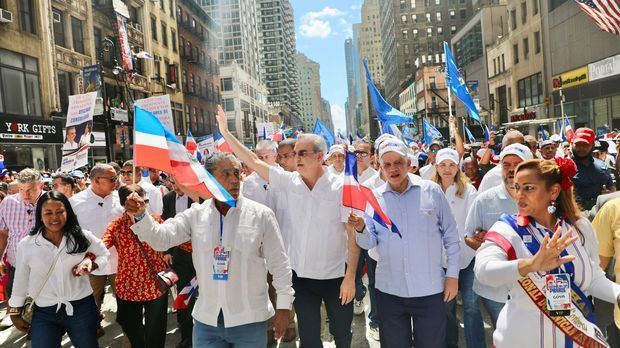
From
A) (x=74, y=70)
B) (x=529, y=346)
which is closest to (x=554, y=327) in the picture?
(x=529, y=346)

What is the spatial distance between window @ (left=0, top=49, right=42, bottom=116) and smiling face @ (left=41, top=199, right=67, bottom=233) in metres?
19.7

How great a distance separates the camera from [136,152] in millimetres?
3605

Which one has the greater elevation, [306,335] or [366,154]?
[366,154]

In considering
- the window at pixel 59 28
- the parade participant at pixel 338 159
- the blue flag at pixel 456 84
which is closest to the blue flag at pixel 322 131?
the blue flag at pixel 456 84

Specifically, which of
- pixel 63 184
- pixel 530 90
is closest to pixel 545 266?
pixel 63 184

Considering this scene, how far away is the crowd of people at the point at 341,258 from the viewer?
8.32 feet

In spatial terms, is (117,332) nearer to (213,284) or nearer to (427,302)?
(213,284)

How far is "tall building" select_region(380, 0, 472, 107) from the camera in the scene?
94.9 metres

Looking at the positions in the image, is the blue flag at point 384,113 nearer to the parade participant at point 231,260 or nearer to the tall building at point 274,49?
the parade participant at point 231,260

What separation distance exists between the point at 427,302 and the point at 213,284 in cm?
166

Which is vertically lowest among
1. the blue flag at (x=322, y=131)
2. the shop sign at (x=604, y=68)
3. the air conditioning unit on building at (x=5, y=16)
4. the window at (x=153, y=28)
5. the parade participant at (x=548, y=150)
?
the parade participant at (x=548, y=150)

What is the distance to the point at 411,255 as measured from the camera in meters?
3.79

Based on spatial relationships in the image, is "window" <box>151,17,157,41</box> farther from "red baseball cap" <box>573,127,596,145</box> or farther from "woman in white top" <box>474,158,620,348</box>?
"woman in white top" <box>474,158,620,348</box>

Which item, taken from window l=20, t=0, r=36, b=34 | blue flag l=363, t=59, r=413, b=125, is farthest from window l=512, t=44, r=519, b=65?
blue flag l=363, t=59, r=413, b=125
